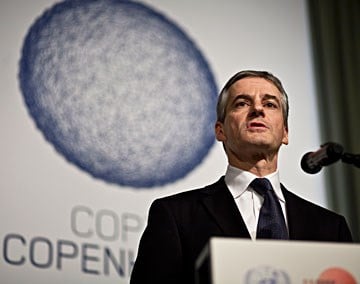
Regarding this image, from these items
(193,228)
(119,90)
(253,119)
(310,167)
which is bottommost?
(193,228)

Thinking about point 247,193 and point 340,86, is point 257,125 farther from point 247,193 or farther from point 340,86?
point 340,86

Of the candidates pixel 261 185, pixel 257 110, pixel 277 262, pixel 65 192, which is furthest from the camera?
pixel 65 192

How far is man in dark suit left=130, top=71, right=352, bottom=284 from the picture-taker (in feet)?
6.35

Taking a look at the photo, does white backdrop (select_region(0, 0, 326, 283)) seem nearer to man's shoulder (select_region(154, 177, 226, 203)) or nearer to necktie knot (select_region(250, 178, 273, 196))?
man's shoulder (select_region(154, 177, 226, 203))

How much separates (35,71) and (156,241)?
1187 mm

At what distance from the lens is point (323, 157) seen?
186 centimetres

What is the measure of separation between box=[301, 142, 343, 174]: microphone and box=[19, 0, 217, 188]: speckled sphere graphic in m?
1.15

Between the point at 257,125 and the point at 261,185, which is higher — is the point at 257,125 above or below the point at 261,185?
above

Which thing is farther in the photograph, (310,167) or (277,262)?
(310,167)

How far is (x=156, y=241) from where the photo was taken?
1.95 meters

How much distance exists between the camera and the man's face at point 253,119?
2164mm

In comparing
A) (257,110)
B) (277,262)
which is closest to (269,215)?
(257,110)

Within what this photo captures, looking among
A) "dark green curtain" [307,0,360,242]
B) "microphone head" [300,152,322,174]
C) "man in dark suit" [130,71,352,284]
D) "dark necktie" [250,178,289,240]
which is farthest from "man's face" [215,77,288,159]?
"dark green curtain" [307,0,360,242]

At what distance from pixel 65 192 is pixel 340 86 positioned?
1412mm
